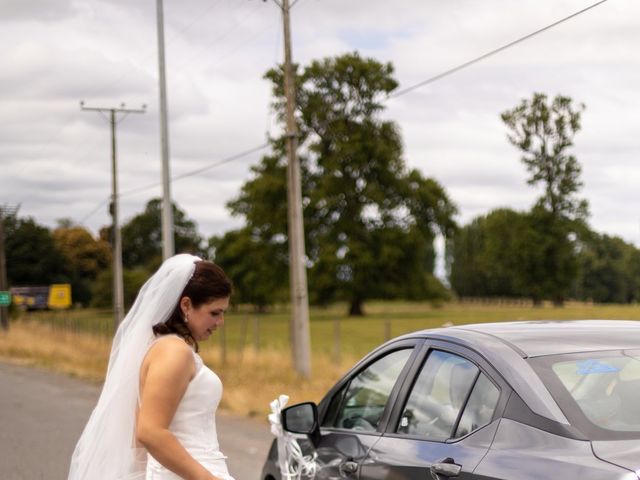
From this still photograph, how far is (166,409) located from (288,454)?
2.19 m

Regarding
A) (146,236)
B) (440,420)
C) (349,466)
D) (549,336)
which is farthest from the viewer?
(146,236)

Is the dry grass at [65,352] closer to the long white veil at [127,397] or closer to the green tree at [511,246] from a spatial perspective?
the long white veil at [127,397]

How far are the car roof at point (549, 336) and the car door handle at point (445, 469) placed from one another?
1.55ft

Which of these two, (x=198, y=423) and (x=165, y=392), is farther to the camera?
(x=198, y=423)

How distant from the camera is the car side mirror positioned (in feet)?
17.3

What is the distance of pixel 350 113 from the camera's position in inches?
2537

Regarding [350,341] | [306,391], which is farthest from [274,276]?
[306,391]

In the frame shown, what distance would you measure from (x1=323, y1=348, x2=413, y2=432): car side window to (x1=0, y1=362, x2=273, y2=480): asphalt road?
4.99 m

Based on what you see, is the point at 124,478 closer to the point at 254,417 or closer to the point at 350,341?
the point at 254,417

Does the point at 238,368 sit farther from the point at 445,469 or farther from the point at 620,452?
the point at 620,452

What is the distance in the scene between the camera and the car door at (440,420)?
3.89 meters

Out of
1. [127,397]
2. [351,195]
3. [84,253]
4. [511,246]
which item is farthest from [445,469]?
[84,253]

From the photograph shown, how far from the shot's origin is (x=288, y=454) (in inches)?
224

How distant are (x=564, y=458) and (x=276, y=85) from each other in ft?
187
